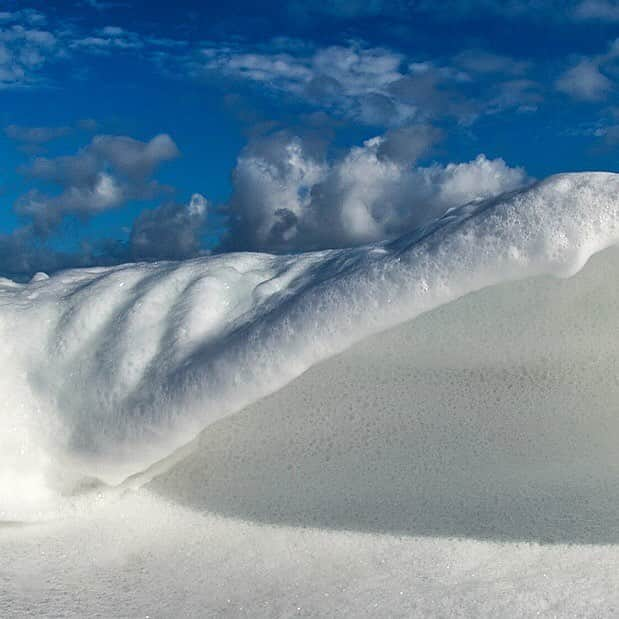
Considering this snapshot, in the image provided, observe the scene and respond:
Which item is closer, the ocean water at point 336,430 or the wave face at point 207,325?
the ocean water at point 336,430

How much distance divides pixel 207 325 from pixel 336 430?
54 cm

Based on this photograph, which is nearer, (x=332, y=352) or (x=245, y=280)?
(x=332, y=352)

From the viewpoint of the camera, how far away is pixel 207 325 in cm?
217

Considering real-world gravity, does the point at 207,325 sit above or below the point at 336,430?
above

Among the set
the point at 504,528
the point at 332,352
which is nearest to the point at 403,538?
the point at 504,528

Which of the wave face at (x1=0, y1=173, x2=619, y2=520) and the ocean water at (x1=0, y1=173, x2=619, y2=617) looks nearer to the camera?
the ocean water at (x1=0, y1=173, x2=619, y2=617)

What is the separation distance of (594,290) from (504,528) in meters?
0.82

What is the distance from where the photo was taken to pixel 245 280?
243 centimetres

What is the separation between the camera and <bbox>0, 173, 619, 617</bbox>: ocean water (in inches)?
66.4

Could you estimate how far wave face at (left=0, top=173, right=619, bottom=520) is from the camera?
1.80 meters

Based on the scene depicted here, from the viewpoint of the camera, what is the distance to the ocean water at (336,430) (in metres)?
1.69

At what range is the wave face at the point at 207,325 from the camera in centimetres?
180

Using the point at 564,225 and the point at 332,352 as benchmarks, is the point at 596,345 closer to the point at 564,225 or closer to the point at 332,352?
the point at 564,225

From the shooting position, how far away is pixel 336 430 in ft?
7.41
